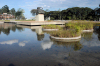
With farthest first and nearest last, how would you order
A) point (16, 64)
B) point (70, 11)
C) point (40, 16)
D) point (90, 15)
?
point (70, 11) < point (90, 15) < point (40, 16) < point (16, 64)

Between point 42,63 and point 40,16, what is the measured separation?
4247 centimetres

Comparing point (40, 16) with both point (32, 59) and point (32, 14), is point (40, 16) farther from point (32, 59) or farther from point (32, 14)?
point (32, 14)

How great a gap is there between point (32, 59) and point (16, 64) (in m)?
0.90

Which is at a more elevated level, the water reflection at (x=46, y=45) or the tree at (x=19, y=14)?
the tree at (x=19, y=14)

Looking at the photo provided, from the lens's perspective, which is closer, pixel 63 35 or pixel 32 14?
pixel 63 35

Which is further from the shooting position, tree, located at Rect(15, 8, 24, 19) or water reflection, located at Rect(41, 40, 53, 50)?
tree, located at Rect(15, 8, 24, 19)

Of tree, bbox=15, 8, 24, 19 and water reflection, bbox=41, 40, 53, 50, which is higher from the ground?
tree, bbox=15, 8, 24, 19

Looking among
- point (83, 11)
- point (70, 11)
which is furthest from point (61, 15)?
point (83, 11)

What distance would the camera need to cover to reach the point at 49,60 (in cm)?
572

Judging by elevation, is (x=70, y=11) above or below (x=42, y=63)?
above

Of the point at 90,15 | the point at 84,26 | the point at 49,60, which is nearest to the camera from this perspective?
the point at 49,60

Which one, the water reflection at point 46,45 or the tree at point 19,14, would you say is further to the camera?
the tree at point 19,14

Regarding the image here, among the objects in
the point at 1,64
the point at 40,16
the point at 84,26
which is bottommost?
the point at 1,64

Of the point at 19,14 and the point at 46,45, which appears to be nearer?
the point at 46,45
